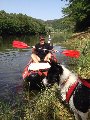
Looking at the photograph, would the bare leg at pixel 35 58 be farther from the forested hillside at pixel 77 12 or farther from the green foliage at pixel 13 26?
the green foliage at pixel 13 26

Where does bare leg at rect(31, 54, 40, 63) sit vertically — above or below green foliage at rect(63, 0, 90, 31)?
below

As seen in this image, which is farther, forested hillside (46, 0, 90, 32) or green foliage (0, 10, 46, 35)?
green foliage (0, 10, 46, 35)

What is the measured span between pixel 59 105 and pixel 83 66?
5119mm

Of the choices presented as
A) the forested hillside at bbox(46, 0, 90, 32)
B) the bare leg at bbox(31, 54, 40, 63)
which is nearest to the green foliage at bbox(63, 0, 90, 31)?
the forested hillside at bbox(46, 0, 90, 32)

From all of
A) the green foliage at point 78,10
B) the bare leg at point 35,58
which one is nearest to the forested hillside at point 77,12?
the green foliage at point 78,10

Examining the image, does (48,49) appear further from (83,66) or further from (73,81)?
(73,81)

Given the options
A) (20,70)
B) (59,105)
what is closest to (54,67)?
(59,105)

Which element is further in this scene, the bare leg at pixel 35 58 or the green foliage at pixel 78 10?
the green foliage at pixel 78 10

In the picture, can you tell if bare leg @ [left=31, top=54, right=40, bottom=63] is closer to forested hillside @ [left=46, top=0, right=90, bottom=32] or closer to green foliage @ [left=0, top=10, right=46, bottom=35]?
forested hillside @ [left=46, top=0, right=90, bottom=32]

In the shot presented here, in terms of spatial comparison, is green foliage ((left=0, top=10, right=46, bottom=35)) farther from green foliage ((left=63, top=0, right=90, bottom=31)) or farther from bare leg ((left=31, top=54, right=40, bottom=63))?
bare leg ((left=31, top=54, right=40, bottom=63))

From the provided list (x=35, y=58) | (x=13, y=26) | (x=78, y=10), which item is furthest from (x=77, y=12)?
(x=13, y=26)

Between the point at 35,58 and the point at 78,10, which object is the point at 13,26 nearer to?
the point at 78,10

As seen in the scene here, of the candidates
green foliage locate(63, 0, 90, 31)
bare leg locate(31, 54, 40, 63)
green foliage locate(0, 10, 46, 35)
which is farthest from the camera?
green foliage locate(0, 10, 46, 35)

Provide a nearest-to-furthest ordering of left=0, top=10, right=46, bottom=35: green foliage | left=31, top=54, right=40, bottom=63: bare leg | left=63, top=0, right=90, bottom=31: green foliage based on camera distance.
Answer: left=31, top=54, right=40, bottom=63: bare leg < left=63, top=0, right=90, bottom=31: green foliage < left=0, top=10, right=46, bottom=35: green foliage
